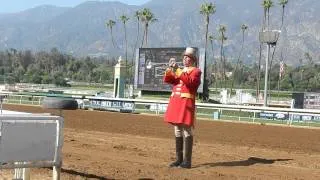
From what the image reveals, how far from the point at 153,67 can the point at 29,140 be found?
146ft

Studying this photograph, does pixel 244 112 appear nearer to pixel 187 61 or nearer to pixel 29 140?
pixel 187 61

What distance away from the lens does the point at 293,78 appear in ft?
454

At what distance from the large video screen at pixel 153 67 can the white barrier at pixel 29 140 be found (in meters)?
43.2

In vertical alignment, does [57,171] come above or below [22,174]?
above

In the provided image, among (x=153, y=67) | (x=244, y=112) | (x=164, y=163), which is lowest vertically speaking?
(x=244, y=112)

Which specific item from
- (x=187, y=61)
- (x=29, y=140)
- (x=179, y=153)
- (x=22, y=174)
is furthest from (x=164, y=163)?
(x=29, y=140)

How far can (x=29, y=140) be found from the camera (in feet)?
19.8

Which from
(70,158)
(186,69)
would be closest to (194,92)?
(186,69)

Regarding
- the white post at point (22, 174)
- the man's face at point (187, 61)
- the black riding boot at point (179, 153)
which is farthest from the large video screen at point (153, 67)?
the white post at point (22, 174)

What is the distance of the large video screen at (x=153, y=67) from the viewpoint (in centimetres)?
5025

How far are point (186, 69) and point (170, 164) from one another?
55.8 inches

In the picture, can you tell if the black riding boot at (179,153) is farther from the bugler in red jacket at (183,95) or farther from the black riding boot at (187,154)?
the bugler in red jacket at (183,95)

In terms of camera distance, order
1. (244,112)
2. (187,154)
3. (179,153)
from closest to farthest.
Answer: (187,154)
(179,153)
(244,112)

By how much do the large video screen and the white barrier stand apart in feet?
142
